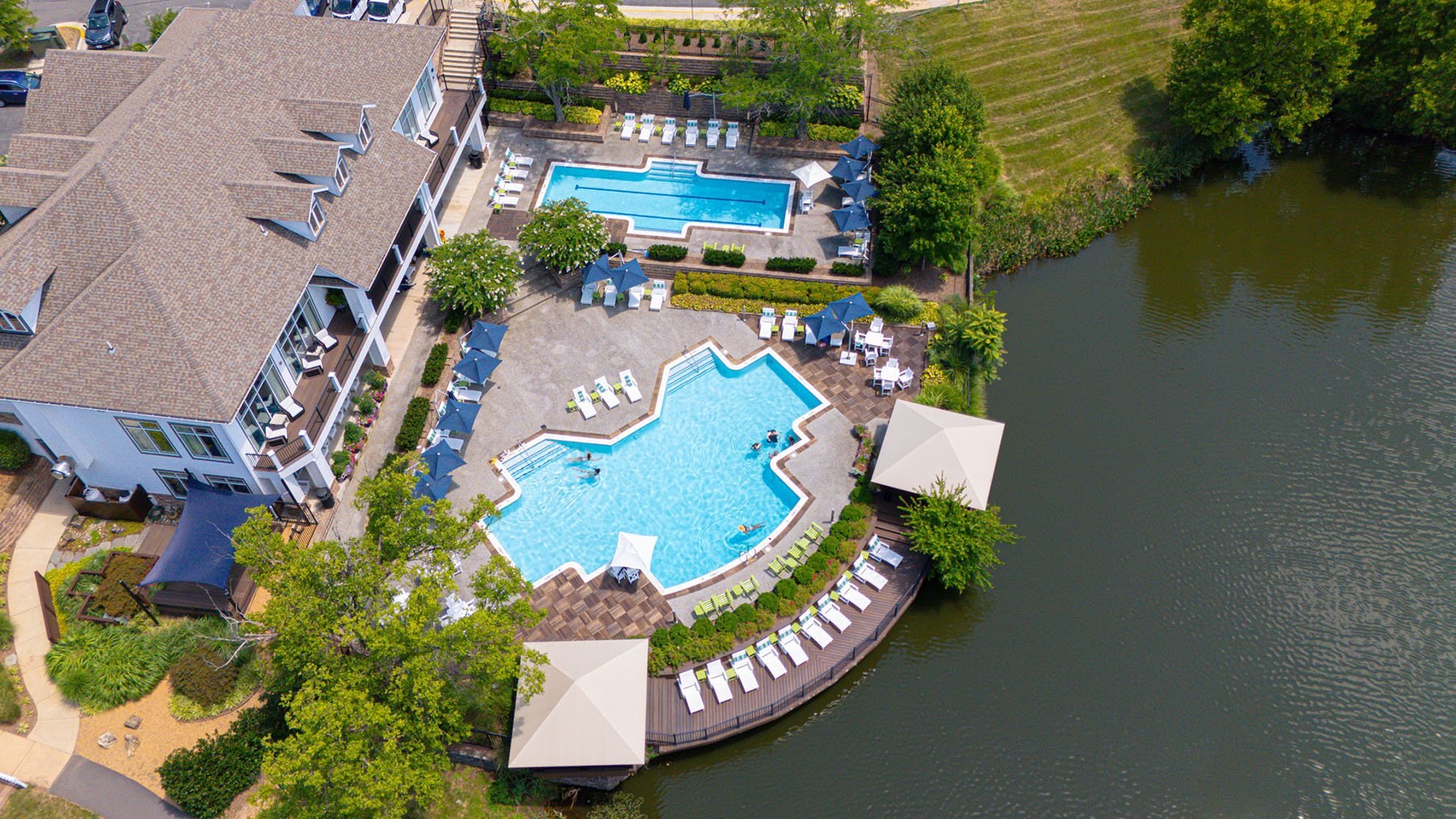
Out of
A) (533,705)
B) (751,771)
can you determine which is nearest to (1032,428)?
(751,771)

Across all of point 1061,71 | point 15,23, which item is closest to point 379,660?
point 15,23

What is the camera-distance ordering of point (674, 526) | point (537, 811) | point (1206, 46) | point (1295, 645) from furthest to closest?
point (1206, 46)
point (674, 526)
point (1295, 645)
point (537, 811)

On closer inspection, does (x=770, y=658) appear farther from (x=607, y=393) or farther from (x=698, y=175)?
(x=698, y=175)

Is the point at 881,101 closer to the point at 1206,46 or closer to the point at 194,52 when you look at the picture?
the point at 1206,46

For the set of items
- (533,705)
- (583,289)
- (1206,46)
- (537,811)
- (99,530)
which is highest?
(1206,46)

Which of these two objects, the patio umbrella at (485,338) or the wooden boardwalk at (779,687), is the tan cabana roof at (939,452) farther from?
the patio umbrella at (485,338)

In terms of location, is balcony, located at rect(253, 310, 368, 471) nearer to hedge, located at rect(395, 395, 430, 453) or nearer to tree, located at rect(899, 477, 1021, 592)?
hedge, located at rect(395, 395, 430, 453)

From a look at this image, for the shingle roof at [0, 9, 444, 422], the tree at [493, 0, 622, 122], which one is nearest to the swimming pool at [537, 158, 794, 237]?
the tree at [493, 0, 622, 122]
